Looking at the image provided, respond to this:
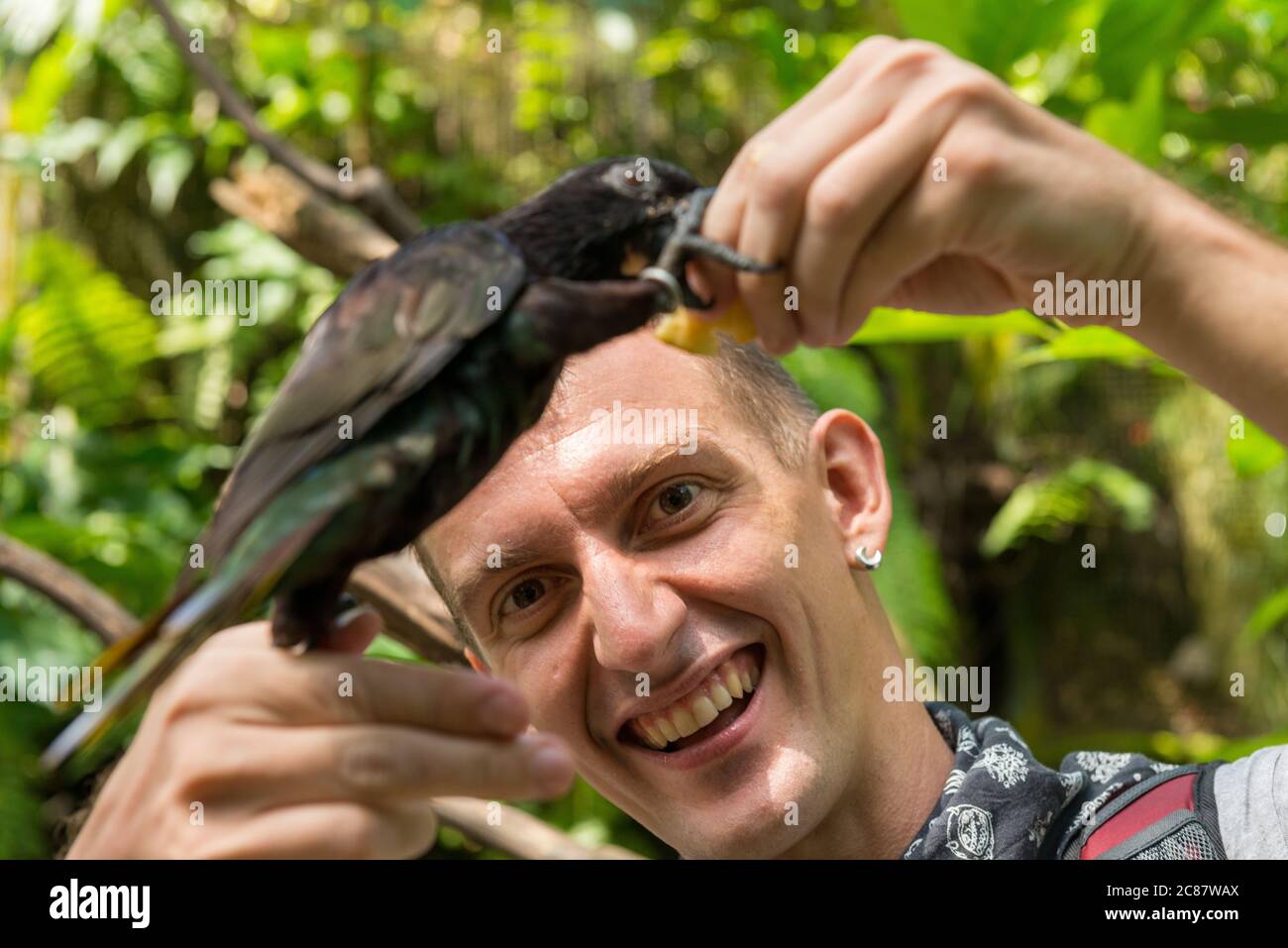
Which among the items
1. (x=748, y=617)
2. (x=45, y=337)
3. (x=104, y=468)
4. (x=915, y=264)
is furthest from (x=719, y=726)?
(x=45, y=337)

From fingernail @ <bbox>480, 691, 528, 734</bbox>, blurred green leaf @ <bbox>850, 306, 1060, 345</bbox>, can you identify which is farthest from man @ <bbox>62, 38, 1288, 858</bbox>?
blurred green leaf @ <bbox>850, 306, 1060, 345</bbox>

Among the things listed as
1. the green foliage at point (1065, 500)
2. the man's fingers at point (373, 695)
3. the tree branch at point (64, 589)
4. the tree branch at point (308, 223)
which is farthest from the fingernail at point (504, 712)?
the green foliage at point (1065, 500)

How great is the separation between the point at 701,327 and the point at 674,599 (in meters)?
0.38

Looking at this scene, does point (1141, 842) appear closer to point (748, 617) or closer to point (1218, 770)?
point (1218, 770)

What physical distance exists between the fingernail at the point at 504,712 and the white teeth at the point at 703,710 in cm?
47

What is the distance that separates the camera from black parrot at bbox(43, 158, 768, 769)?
1.86 ft

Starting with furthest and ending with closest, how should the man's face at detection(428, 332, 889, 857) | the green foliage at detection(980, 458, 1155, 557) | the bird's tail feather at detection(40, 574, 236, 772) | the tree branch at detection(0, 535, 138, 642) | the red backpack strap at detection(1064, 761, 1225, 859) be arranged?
the green foliage at detection(980, 458, 1155, 557) → the tree branch at detection(0, 535, 138, 642) → the man's face at detection(428, 332, 889, 857) → the red backpack strap at detection(1064, 761, 1225, 859) → the bird's tail feather at detection(40, 574, 236, 772)

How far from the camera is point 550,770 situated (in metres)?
0.63

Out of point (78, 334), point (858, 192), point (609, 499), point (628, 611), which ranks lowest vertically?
point (628, 611)

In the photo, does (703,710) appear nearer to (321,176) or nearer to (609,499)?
(609,499)

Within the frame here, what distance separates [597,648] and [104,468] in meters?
3.05

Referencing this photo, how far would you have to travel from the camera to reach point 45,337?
3.69 m

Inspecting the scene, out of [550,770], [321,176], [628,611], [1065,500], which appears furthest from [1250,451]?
[1065,500]

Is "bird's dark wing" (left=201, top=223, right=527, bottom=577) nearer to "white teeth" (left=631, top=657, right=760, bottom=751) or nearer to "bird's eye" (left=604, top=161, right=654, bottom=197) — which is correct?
A: "bird's eye" (left=604, top=161, right=654, bottom=197)
